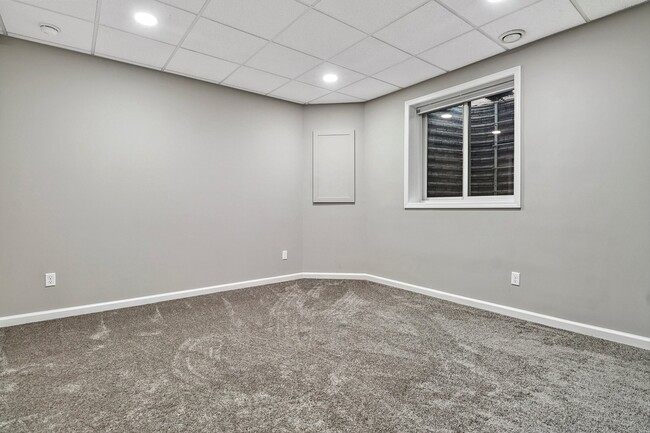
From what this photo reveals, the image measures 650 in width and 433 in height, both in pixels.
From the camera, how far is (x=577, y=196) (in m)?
2.65

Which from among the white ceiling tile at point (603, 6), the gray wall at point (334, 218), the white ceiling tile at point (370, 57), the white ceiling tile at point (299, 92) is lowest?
the gray wall at point (334, 218)

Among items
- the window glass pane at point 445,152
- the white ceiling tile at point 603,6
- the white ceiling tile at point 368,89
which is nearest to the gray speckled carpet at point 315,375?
the window glass pane at point 445,152

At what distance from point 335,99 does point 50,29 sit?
2.94 metres

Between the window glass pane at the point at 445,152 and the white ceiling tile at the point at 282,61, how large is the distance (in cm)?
165

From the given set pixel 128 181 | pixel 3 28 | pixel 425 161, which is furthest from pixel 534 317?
pixel 3 28

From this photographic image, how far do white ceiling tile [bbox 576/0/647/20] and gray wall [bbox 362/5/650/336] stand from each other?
→ 93 mm

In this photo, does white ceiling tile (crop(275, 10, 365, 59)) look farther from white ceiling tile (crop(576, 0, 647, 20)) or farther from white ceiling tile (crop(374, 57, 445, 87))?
white ceiling tile (crop(576, 0, 647, 20))

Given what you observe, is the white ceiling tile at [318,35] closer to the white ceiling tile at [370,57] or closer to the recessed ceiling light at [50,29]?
the white ceiling tile at [370,57]

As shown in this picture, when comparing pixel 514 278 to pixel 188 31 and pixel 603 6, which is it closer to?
pixel 603 6

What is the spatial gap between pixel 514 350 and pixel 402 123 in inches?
109

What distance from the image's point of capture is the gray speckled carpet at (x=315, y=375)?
154 cm

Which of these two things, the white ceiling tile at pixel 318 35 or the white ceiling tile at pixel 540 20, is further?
the white ceiling tile at pixel 318 35

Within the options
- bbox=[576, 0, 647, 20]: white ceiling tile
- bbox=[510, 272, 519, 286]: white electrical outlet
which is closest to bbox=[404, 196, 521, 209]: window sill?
bbox=[510, 272, 519, 286]: white electrical outlet

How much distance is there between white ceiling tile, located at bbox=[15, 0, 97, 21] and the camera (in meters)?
2.31
